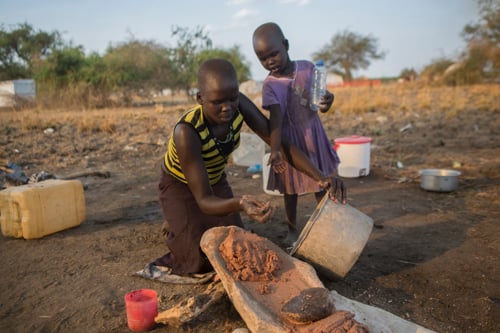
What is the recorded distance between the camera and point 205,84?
220 cm

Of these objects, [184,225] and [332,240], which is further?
[184,225]

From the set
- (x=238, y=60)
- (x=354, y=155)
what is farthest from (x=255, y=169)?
(x=238, y=60)

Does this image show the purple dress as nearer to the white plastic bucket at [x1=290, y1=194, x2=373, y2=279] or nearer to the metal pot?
the white plastic bucket at [x1=290, y1=194, x2=373, y2=279]

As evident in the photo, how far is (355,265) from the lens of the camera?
2781 mm

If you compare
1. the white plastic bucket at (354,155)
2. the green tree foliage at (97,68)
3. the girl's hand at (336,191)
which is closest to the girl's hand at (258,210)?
the girl's hand at (336,191)

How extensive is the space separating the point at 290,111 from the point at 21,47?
27.5m

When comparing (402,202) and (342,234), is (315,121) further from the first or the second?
(402,202)

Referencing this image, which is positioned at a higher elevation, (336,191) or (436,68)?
(436,68)

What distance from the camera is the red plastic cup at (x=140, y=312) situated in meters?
2.04

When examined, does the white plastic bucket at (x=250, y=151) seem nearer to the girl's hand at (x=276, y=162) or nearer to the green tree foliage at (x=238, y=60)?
the girl's hand at (x=276, y=162)

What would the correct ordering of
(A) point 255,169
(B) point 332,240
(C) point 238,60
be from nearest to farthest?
(B) point 332,240
(A) point 255,169
(C) point 238,60

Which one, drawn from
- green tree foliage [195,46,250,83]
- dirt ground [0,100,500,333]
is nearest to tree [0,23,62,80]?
green tree foliage [195,46,250,83]

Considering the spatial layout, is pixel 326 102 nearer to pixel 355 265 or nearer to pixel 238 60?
pixel 355 265

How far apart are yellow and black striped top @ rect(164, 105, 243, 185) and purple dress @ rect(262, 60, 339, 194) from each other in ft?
1.56
